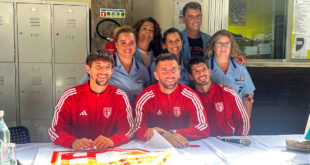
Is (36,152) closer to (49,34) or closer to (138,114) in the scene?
(138,114)

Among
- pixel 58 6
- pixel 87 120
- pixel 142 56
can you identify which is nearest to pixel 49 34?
pixel 58 6

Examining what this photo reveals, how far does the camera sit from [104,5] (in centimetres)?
318

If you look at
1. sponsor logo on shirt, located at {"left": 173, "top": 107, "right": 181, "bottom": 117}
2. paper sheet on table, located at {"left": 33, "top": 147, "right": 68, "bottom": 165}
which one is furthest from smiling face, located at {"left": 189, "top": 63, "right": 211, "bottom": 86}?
paper sheet on table, located at {"left": 33, "top": 147, "right": 68, "bottom": 165}

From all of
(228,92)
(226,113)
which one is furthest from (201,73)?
(226,113)

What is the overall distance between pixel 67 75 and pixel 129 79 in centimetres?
128

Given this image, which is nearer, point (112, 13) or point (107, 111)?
point (107, 111)

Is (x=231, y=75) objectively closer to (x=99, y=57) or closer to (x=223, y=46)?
(x=223, y=46)

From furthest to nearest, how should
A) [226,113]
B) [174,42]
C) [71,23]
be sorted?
1. [71,23]
2. [174,42]
3. [226,113]

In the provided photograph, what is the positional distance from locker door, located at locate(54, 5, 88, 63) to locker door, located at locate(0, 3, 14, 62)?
1.52 feet

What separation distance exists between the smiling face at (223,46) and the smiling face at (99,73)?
101cm

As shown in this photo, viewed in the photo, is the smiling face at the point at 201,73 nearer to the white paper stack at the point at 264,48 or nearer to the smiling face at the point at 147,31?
the smiling face at the point at 147,31

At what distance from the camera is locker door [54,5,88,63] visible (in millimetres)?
3283

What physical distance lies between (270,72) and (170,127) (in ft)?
6.81

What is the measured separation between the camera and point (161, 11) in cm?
368
